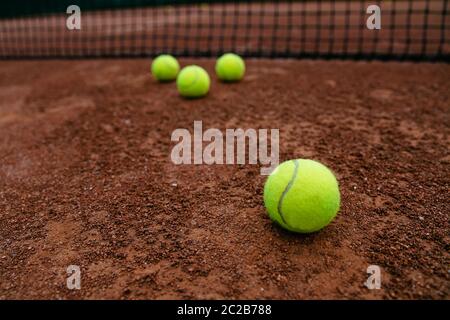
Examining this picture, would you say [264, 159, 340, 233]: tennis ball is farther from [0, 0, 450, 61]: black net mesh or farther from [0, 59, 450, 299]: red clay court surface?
[0, 0, 450, 61]: black net mesh

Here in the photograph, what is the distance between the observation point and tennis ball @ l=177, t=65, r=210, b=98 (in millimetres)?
3494

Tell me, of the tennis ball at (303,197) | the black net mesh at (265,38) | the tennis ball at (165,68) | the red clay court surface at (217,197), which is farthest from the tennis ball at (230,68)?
the tennis ball at (303,197)

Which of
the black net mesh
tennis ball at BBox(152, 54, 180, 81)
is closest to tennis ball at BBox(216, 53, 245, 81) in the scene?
tennis ball at BBox(152, 54, 180, 81)

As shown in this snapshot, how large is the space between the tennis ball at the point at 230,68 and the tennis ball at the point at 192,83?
506 millimetres

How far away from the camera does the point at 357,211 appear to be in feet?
6.28

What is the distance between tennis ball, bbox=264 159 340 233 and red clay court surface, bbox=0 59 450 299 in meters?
0.11

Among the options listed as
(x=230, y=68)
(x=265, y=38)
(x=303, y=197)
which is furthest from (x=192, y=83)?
(x=265, y=38)

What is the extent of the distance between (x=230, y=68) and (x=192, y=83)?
66cm

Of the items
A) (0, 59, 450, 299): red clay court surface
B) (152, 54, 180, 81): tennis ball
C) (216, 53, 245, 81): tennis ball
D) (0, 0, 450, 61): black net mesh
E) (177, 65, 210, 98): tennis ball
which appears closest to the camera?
(0, 59, 450, 299): red clay court surface

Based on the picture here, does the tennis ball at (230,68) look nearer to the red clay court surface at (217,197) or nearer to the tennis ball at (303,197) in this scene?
the red clay court surface at (217,197)

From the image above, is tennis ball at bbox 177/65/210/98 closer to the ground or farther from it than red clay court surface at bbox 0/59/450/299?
farther from it

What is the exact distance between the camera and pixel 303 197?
1.61 metres

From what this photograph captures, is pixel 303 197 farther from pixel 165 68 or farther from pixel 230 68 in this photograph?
pixel 165 68
